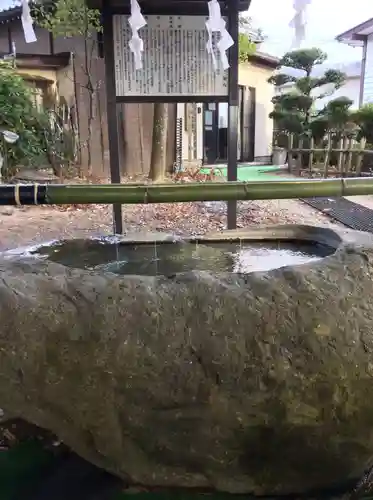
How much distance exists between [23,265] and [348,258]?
94 centimetres

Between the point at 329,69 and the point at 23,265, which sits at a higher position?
the point at 329,69

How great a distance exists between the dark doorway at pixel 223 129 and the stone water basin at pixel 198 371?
12.4m

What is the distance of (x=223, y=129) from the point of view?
14.3 meters

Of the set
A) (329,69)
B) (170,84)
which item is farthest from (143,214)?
(329,69)

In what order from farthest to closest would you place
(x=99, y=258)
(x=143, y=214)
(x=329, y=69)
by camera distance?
(x=329, y=69)
(x=143, y=214)
(x=99, y=258)

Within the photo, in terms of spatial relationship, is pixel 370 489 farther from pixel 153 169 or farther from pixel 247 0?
pixel 153 169

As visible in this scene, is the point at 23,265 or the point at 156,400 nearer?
the point at 156,400

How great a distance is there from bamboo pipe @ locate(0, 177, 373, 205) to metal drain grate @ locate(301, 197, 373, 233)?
159 inches

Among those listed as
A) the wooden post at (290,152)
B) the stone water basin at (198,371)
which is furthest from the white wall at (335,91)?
the stone water basin at (198,371)

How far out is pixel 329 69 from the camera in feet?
42.6

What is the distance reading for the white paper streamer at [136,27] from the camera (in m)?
3.37

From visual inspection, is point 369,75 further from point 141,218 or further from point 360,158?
point 141,218

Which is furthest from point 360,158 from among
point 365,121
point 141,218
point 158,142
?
point 141,218

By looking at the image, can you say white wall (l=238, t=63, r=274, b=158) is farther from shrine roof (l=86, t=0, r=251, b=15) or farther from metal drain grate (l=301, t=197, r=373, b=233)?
shrine roof (l=86, t=0, r=251, b=15)
